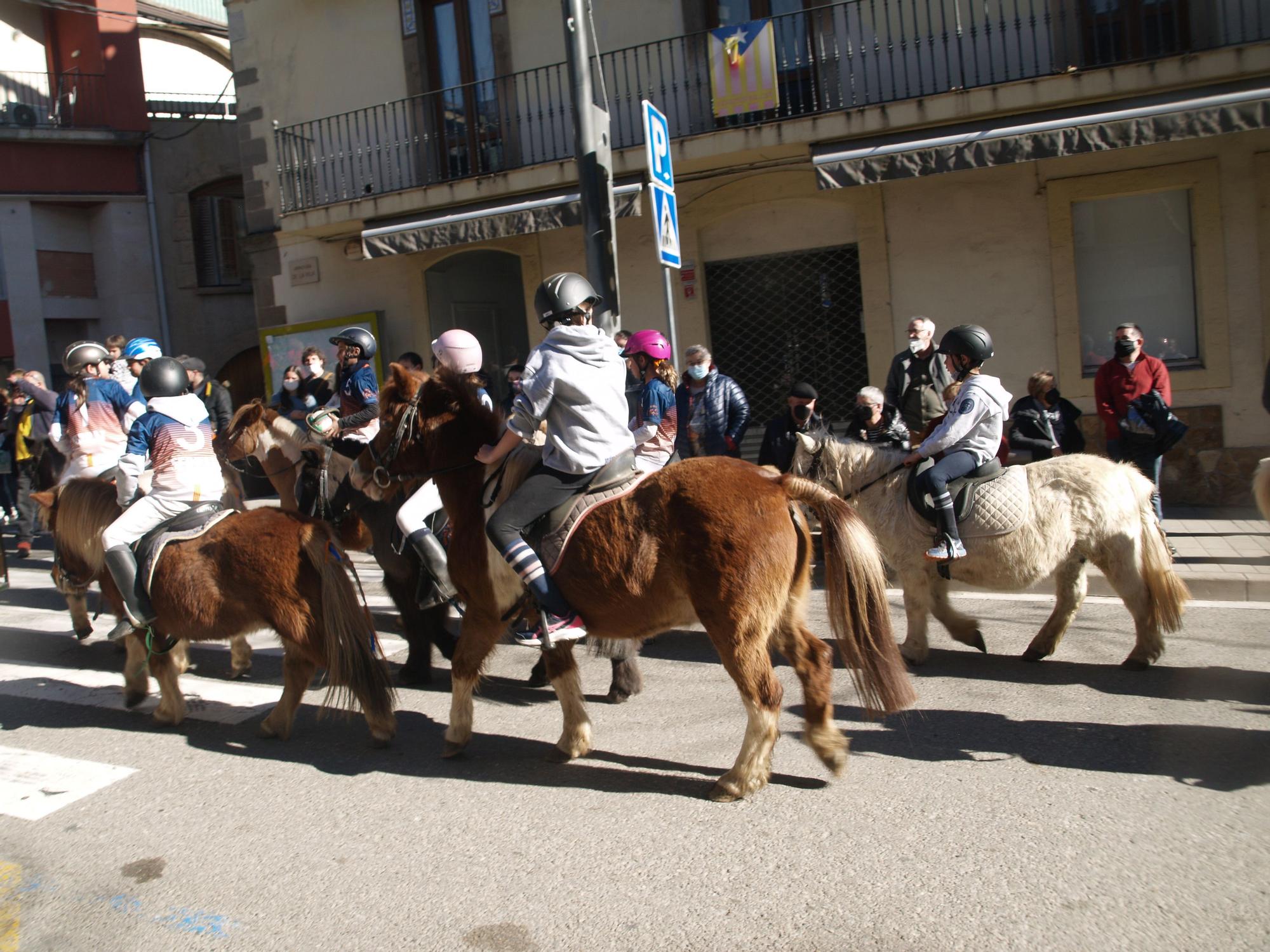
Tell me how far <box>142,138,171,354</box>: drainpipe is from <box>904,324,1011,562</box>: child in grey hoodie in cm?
1695

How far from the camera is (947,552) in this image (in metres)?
5.27

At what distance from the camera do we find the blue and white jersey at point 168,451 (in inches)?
207

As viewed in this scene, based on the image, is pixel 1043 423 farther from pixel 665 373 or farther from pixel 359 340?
pixel 359 340

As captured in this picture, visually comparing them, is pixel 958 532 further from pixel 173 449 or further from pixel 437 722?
pixel 173 449

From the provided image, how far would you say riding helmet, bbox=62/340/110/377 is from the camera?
788 cm

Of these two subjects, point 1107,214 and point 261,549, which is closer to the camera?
point 261,549

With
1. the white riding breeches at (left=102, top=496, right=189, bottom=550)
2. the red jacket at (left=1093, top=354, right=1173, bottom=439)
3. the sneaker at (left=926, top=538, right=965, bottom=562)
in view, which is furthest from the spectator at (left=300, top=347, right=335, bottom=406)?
the red jacket at (left=1093, top=354, right=1173, bottom=439)

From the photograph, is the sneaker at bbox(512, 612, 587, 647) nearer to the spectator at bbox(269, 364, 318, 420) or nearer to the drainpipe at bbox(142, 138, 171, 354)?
the spectator at bbox(269, 364, 318, 420)

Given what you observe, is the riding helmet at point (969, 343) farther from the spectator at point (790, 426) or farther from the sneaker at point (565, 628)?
the sneaker at point (565, 628)

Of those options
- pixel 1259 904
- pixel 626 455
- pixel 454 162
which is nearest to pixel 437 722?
pixel 626 455

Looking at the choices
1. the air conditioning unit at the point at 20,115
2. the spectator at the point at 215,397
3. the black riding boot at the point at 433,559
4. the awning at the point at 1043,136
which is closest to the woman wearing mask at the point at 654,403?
the black riding boot at the point at 433,559

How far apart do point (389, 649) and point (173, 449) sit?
2.16 m

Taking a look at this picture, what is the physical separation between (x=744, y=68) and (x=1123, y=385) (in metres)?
5.75

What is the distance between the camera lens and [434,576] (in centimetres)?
527
